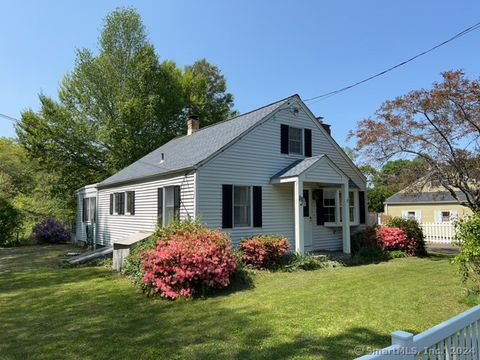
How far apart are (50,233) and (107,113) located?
1017cm

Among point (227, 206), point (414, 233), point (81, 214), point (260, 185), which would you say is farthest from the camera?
point (81, 214)

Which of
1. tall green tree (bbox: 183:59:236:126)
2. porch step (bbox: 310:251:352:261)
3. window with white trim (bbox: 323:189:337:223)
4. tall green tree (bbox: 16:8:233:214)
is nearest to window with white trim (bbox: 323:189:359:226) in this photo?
window with white trim (bbox: 323:189:337:223)

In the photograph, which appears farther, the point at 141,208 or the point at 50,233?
the point at 50,233

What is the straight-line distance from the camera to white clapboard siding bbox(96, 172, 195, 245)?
11.6m

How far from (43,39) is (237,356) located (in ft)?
51.2

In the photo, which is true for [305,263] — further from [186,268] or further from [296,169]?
[186,268]

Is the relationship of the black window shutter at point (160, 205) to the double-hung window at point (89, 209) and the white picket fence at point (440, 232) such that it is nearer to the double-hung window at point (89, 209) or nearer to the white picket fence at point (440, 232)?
the double-hung window at point (89, 209)

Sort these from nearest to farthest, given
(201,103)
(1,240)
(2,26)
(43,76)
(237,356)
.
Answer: (237,356)
(2,26)
(43,76)
(1,240)
(201,103)

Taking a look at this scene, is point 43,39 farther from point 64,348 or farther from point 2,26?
point 64,348

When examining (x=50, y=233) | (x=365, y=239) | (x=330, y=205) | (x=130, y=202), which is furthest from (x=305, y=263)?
(x=50, y=233)

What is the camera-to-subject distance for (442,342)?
2.74 meters

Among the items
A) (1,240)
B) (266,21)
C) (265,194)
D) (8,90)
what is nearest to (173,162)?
(265,194)

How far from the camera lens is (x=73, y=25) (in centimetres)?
1498

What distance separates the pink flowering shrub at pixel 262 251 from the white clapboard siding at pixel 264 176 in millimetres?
1197
